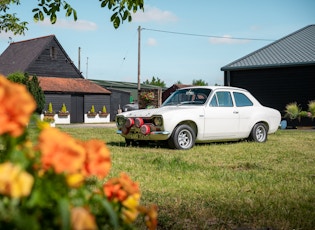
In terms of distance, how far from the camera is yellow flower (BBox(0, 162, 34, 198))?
0.82 metres

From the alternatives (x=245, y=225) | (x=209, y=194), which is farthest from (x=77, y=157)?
(x=209, y=194)

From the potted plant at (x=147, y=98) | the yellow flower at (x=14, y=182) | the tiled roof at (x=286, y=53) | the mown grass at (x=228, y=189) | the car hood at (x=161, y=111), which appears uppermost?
the tiled roof at (x=286, y=53)

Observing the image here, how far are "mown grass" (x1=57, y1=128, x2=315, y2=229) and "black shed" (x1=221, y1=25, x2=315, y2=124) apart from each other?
54.9ft

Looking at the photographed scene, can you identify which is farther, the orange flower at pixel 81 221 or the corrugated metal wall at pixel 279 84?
the corrugated metal wall at pixel 279 84

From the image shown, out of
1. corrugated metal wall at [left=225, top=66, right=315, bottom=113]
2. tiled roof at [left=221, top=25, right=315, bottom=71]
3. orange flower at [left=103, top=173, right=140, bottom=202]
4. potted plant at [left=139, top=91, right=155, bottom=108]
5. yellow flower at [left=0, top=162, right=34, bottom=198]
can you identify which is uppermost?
tiled roof at [left=221, top=25, right=315, bottom=71]

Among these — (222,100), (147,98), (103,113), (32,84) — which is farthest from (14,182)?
(103,113)

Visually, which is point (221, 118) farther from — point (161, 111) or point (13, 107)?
point (13, 107)

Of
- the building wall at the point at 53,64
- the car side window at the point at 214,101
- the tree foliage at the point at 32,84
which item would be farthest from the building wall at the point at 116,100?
the car side window at the point at 214,101

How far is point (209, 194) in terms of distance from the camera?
174 inches

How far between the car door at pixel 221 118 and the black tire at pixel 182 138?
56 cm

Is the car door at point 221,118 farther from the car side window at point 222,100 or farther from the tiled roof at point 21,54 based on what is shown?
the tiled roof at point 21,54

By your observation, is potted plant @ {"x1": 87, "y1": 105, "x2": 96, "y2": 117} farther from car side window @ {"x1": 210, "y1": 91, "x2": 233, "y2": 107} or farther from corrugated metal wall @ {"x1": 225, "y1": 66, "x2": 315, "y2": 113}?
car side window @ {"x1": 210, "y1": 91, "x2": 233, "y2": 107}

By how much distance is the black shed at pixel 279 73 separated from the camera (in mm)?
23469

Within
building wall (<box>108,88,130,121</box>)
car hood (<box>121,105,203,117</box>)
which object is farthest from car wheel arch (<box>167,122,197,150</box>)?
building wall (<box>108,88,130,121</box>)
